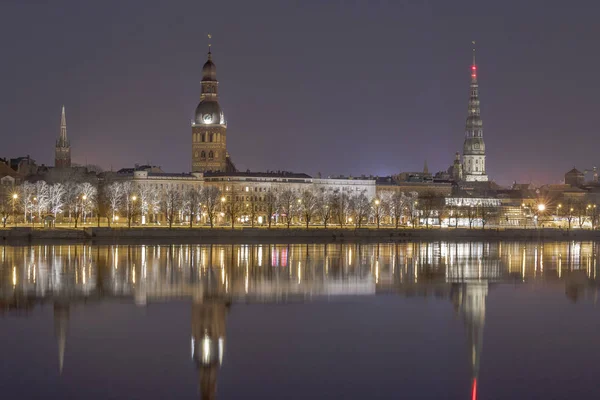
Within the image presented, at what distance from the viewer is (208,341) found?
2456 centimetres

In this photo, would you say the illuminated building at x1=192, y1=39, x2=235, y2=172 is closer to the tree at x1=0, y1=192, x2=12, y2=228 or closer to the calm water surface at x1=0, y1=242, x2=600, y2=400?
the tree at x1=0, y1=192, x2=12, y2=228

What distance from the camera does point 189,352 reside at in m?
23.1

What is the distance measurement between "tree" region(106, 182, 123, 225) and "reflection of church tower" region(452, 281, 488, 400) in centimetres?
5836

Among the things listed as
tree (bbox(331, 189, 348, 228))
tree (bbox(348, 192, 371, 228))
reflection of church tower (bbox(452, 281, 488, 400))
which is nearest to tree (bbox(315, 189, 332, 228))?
tree (bbox(331, 189, 348, 228))

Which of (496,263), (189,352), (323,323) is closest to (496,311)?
(323,323)

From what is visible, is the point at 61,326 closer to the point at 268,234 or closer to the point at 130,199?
the point at 268,234

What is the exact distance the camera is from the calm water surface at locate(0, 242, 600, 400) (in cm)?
2041

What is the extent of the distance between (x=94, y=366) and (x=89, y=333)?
4002 mm

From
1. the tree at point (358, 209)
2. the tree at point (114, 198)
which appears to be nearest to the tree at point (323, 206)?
the tree at point (358, 209)

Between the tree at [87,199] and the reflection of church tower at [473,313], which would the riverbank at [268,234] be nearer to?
the tree at [87,199]

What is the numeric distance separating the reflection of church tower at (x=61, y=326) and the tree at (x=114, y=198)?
6123 centimetres

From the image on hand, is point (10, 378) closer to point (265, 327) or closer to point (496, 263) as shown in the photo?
point (265, 327)

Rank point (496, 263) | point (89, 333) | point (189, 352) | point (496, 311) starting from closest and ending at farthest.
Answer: point (189, 352) → point (89, 333) → point (496, 311) → point (496, 263)

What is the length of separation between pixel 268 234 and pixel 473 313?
4542 centimetres
